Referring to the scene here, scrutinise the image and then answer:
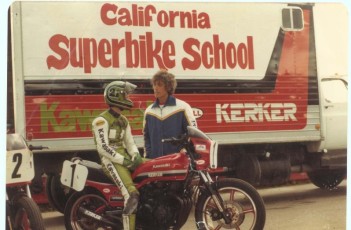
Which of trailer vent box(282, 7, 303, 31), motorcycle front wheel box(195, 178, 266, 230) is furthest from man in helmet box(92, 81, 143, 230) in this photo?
trailer vent box(282, 7, 303, 31)

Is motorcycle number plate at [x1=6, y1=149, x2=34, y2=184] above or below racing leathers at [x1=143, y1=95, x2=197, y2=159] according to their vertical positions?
below

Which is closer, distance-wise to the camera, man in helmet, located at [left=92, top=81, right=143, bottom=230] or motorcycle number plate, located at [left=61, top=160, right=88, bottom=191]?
man in helmet, located at [left=92, top=81, right=143, bottom=230]

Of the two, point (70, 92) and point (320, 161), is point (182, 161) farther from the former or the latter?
point (320, 161)

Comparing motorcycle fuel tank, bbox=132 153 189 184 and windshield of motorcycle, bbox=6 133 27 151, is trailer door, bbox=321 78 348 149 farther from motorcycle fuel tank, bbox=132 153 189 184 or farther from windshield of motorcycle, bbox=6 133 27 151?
windshield of motorcycle, bbox=6 133 27 151

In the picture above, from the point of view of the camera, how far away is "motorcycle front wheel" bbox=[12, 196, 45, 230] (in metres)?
4.76

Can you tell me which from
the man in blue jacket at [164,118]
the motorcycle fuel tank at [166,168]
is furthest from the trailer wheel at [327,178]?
the motorcycle fuel tank at [166,168]

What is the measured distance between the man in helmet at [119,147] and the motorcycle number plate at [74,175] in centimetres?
20

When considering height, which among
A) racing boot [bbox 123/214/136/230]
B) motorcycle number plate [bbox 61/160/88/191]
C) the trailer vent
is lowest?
racing boot [bbox 123/214/136/230]

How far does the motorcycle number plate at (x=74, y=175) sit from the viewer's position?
5180mm

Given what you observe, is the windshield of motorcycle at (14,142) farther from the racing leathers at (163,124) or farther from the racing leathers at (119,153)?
the racing leathers at (163,124)

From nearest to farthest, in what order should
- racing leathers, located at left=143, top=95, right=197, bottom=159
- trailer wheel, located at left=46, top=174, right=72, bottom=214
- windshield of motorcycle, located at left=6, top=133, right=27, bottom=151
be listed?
windshield of motorcycle, located at left=6, top=133, right=27, bottom=151 < racing leathers, located at left=143, top=95, right=197, bottom=159 < trailer wheel, located at left=46, top=174, right=72, bottom=214

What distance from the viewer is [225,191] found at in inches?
197

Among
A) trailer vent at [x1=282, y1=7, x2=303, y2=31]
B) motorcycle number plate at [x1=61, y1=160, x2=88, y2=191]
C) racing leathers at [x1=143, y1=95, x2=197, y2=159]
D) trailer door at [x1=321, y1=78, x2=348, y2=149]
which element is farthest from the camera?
trailer door at [x1=321, y1=78, x2=348, y2=149]

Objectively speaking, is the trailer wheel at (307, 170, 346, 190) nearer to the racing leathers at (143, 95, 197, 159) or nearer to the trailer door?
the trailer door
